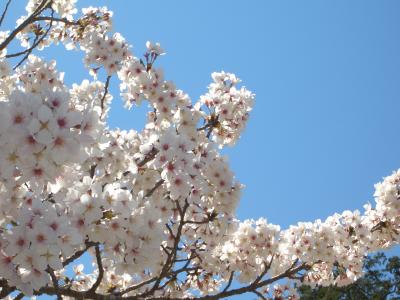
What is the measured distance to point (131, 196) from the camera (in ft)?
14.8

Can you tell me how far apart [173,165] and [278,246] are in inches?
149

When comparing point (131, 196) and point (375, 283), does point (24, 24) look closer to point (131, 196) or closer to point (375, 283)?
point (131, 196)

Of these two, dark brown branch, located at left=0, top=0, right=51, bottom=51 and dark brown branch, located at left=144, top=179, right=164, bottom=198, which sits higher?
dark brown branch, located at left=0, top=0, right=51, bottom=51

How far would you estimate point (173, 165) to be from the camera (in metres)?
5.71

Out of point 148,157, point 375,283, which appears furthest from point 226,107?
point 375,283

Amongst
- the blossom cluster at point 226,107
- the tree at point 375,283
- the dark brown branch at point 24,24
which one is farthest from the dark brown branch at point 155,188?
the tree at point 375,283

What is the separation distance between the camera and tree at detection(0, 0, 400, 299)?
3855 millimetres

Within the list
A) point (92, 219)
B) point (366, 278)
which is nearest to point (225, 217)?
point (92, 219)

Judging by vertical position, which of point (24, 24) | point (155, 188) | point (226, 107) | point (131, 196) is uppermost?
point (24, 24)

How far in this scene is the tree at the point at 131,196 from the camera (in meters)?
3.86

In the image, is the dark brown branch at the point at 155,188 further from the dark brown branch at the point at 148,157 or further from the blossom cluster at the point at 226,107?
the blossom cluster at the point at 226,107

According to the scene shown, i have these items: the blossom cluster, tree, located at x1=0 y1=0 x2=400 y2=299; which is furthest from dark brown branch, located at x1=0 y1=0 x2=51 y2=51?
the blossom cluster

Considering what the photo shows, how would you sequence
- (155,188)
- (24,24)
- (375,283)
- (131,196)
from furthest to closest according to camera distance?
(375,283), (24,24), (155,188), (131,196)

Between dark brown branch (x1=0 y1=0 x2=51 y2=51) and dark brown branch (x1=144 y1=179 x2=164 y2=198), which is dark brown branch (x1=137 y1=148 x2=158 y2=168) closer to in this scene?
dark brown branch (x1=144 y1=179 x2=164 y2=198)
